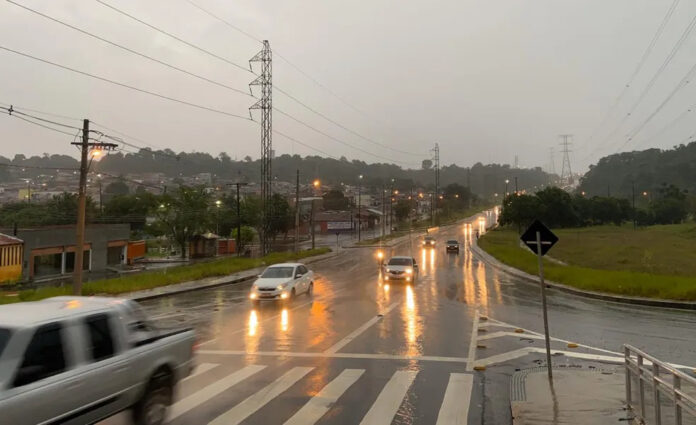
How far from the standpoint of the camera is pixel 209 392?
8.59 m

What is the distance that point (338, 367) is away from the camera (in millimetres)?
10391

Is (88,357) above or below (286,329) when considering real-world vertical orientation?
above

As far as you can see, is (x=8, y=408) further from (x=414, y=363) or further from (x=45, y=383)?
(x=414, y=363)

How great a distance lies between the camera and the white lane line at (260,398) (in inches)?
284

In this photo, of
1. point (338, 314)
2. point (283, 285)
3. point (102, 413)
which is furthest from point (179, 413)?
point (283, 285)

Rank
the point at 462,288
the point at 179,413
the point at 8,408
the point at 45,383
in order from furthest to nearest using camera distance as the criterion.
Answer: the point at 462,288, the point at 179,413, the point at 45,383, the point at 8,408

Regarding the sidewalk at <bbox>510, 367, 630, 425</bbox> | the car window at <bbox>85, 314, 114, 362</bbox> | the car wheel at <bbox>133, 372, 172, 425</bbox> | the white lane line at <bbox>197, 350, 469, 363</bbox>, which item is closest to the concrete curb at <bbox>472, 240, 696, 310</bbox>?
the sidewalk at <bbox>510, 367, 630, 425</bbox>

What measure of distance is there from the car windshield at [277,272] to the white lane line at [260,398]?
12150mm

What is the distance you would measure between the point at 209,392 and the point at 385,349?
4726 mm

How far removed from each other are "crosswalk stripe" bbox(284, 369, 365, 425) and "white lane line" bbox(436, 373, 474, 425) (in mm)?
1662

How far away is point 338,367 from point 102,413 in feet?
16.8

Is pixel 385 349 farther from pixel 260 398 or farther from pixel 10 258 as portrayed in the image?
pixel 10 258

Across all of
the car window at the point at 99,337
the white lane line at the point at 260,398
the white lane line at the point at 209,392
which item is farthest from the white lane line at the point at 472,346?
the car window at the point at 99,337

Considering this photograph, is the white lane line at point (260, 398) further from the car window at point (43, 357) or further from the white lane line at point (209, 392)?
the car window at point (43, 357)
